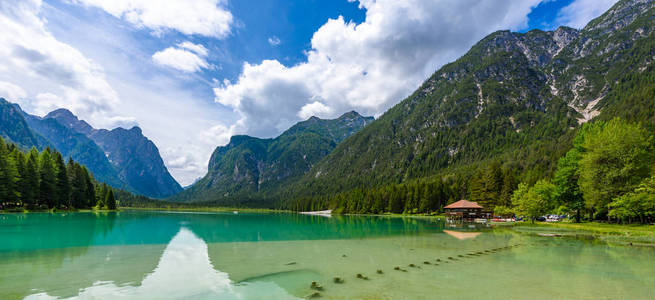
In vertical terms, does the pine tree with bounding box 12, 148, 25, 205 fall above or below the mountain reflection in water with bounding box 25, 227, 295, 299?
above

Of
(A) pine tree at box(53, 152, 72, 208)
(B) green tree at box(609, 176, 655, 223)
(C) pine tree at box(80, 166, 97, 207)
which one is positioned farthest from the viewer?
(C) pine tree at box(80, 166, 97, 207)

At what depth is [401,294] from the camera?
11.8 metres

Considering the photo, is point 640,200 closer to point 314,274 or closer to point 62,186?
point 314,274

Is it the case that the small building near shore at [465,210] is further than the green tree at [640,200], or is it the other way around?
the small building near shore at [465,210]

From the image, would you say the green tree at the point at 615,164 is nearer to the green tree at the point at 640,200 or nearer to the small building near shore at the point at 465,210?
the green tree at the point at 640,200

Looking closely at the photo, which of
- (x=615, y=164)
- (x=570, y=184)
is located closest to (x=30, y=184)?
(x=570, y=184)

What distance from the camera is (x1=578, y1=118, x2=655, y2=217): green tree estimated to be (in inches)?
1596

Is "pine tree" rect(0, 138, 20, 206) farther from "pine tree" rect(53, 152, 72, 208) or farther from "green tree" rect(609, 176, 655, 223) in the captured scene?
"green tree" rect(609, 176, 655, 223)

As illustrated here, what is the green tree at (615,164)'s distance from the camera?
40.5 metres

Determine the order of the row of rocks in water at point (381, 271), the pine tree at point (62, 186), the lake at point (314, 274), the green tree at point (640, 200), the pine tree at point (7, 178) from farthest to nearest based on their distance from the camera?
the pine tree at point (62, 186) → the pine tree at point (7, 178) → the green tree at point (640, 200) → the row of rocks in water at point (381, 271) → the lake at point (314, 274)

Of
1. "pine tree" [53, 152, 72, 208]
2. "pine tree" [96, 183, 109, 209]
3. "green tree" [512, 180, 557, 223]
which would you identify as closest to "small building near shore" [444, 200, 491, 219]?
"green tree" [512, 180, 557, 223]

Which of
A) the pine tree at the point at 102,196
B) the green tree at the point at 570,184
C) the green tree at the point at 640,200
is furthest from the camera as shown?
the pine tree at the point at 102,196

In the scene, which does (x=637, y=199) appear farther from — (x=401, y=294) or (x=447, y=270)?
(x=401, y=294)

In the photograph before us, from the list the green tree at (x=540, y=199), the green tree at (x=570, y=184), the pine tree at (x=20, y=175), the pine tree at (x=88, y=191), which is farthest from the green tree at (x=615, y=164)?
the pine tree at (x=88, y=191)
